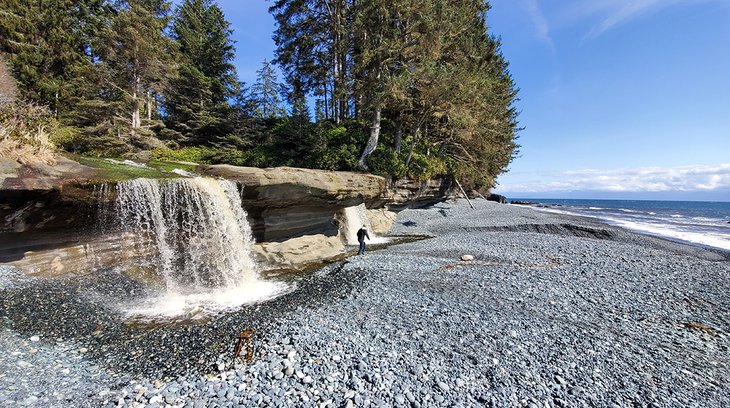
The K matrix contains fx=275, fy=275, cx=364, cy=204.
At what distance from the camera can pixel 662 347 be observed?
207 inches

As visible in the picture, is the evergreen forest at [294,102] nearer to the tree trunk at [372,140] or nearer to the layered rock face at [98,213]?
the tree trunk at [372,140]

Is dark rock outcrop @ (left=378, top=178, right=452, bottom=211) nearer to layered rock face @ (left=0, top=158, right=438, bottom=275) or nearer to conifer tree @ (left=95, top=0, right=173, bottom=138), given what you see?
layered rock face @ (left=0, top=158, right=438, bottom=275)

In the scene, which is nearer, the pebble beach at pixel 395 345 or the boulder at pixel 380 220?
the pebble beach at pixel 395 345

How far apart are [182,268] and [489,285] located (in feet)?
32.2

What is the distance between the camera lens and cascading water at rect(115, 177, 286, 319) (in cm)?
791

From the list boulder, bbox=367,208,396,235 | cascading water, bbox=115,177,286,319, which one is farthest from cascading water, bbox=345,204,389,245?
cascading water, bbox=115,177,286,319

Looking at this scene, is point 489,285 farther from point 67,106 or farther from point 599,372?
point 67,106

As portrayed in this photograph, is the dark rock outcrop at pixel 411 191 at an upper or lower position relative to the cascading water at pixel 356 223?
upper

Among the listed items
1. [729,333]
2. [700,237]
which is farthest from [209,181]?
[700,237]

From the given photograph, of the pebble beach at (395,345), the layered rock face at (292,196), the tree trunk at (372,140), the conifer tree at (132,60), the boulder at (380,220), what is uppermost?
the conifer tree at (132,60)

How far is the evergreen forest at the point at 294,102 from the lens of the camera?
1641 centimetres

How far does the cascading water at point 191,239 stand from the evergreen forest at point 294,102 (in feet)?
25.4

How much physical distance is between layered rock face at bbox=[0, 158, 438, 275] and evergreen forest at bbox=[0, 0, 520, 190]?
4.17 metres

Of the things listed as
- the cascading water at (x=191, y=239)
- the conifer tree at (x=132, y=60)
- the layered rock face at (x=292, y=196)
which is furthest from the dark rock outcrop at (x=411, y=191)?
the conifer tree at (x=132, y=60)
